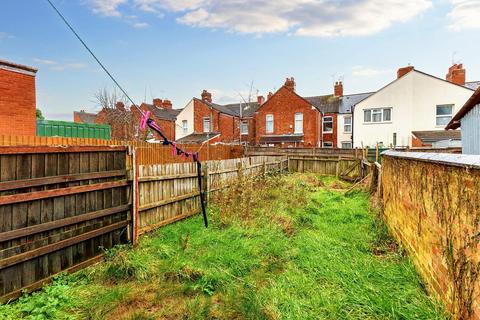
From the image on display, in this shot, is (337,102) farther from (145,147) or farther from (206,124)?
(145,147)

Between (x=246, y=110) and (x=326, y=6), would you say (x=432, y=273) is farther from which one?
(x=246, y=110)

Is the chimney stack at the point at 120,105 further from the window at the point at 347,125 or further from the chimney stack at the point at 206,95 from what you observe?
the window at the point at 347,125

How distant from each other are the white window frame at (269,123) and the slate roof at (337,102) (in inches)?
189

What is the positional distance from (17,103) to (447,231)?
433 inches

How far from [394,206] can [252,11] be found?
969cm

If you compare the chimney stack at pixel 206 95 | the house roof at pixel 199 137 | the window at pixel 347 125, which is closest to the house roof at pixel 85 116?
the chimney stack at pixel 206 95

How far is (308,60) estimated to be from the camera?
1598 centimetres

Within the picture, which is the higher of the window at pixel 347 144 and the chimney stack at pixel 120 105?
the chimney stack at pixel 120 105

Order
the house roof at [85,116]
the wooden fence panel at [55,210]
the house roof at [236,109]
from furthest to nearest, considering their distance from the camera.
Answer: the house roof at [85,116] < the house roof at [236,109] < the wooden fence panel at [55,210]

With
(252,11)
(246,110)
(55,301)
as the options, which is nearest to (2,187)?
(55,301)

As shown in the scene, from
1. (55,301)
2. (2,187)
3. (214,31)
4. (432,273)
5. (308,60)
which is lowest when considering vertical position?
(55,301)

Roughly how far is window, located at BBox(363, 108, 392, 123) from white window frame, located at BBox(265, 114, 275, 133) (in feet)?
31.6

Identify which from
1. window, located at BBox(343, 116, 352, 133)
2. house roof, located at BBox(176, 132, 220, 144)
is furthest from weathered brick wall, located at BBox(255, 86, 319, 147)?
house roof, located at BBox(176, 132, 220, 144)

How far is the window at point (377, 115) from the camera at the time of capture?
25188mm
